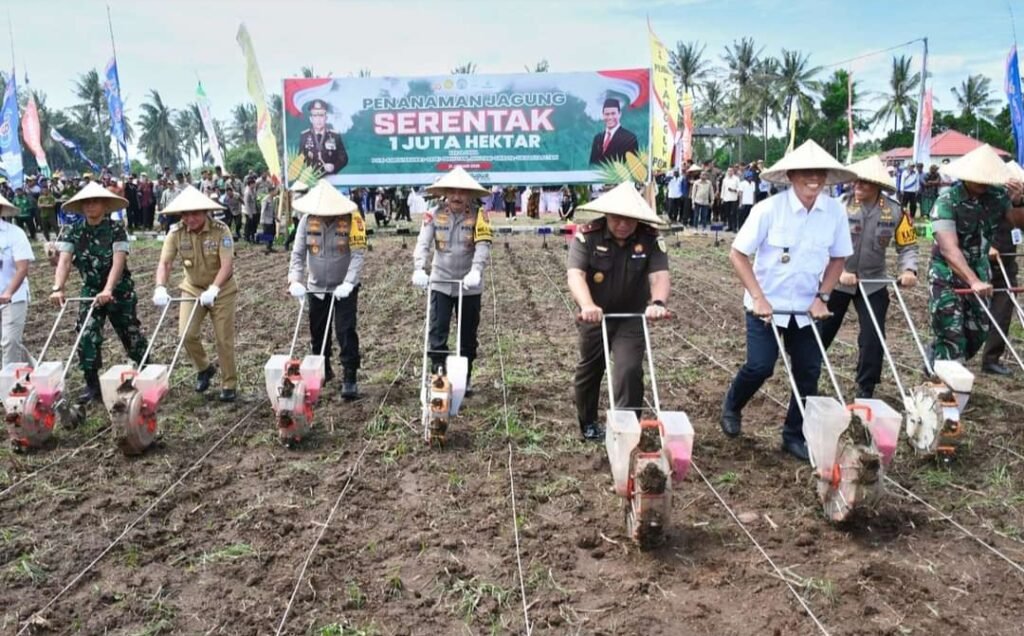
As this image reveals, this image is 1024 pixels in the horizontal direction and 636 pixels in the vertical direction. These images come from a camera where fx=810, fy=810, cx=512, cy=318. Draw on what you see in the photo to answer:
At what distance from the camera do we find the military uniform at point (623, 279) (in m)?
4.88

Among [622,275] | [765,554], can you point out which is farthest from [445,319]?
[765,554]

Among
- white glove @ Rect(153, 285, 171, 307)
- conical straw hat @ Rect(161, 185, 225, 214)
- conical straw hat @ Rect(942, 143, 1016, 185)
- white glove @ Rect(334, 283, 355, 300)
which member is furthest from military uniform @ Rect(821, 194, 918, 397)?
white glove @ Rect(153, 285, 171, 307)

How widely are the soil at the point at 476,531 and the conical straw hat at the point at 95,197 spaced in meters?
1.62

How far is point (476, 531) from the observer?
13.8 feet

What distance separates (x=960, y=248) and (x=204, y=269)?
227 inches

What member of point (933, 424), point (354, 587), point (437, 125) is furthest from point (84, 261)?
point (437, 125)

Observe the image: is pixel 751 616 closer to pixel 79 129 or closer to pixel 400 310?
pixel 400 310

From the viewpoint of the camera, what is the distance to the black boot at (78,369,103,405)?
648 centimetres

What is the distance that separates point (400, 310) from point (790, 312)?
22.7 feet

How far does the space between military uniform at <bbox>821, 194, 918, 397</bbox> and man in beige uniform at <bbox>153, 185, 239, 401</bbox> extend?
179 inches

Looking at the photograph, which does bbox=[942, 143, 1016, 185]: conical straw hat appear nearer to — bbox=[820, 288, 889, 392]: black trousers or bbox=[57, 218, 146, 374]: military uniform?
bbox=[820, 288, 889, 392]: black trousers

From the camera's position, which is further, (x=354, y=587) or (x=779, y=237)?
(x=779, y=237)

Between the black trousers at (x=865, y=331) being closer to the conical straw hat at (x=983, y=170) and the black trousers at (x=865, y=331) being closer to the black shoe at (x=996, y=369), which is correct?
the conical straw hat at (x=983, y=170)

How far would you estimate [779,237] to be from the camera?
4.75m
